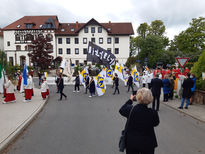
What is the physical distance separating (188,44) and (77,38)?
27.7 m

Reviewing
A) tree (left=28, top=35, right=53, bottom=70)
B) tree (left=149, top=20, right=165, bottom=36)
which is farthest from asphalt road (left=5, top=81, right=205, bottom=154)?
tree (left=149, top=20, right=165, bottom=36)

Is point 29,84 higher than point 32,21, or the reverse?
point 32,21

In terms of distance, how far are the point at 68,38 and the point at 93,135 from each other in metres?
48.4

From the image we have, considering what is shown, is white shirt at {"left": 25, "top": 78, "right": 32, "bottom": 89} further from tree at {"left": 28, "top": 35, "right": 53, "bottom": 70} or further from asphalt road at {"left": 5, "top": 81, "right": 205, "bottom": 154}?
tree at {"left": 28, "top": 35, "right": 53, "bottom": 70}

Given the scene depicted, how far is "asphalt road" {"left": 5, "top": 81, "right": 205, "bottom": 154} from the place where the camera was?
4871 mm

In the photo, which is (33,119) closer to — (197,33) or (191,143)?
(191,143)

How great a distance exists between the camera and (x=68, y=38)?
170ft

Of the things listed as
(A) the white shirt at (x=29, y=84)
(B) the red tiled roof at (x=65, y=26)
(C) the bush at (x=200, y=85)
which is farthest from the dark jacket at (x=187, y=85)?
(B) the red tiled roof at (x=65, y=26)

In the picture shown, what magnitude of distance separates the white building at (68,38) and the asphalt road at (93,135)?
1741 inches

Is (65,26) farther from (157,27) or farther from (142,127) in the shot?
(142,127)

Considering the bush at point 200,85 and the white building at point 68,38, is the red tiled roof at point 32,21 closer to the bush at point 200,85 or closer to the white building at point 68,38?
the white building at point 68,38

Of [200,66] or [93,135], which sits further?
[200,66]

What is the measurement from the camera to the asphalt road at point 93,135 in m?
4.87

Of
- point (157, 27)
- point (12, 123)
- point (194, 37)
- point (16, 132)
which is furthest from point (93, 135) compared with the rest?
point (157, 27)
